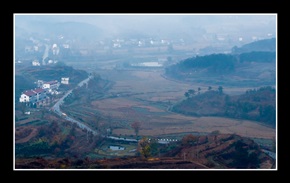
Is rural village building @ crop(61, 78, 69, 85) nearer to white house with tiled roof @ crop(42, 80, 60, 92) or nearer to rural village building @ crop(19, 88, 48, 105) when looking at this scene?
white house with tiled roof @ crop(42, 80, 60, 92)

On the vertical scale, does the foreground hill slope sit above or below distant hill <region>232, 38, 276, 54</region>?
below

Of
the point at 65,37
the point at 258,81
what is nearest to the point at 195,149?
the point at 258,81

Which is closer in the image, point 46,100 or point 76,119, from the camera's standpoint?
point 76,119

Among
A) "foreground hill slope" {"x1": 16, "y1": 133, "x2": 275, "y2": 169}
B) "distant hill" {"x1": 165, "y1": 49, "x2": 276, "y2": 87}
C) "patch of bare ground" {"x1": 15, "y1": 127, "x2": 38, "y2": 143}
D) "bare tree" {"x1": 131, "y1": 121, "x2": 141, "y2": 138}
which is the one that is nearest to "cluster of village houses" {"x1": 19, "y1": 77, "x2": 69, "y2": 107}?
"patch of bare ground" {"x1": 15, "y1": 127, "x2": 38, "y2": 143}

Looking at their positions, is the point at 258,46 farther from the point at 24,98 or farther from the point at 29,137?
the point at 29,137

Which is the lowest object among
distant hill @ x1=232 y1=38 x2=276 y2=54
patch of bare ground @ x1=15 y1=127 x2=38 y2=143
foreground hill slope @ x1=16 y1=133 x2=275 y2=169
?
foreground hill slope @ x1=16 y1=133 x2=275 y2=169

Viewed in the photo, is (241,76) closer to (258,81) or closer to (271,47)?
(258,81)
